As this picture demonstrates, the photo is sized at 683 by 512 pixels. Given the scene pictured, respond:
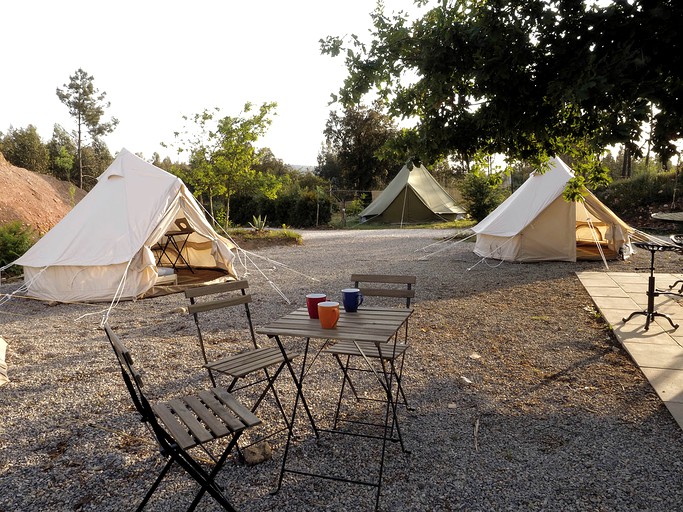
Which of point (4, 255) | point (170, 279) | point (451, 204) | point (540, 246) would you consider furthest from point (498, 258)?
point (451, 204)

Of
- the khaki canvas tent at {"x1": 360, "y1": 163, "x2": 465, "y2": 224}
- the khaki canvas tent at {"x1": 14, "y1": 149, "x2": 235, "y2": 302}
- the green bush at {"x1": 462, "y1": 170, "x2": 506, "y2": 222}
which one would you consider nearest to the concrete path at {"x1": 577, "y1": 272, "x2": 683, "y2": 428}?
the khaki canvas tent at {"x1": 14, "y1": 149, "x2": 235, "y2": 302}

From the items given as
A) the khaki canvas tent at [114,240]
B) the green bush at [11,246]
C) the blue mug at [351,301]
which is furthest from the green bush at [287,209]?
the blue mug at [351,301]

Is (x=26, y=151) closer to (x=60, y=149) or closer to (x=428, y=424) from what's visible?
(x=60, y=149)

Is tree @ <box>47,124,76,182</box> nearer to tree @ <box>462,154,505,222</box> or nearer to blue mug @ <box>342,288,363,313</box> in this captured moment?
tree @ <box>462,154,505,222</box>

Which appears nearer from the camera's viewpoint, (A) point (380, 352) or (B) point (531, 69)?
(A) point (380, 352)

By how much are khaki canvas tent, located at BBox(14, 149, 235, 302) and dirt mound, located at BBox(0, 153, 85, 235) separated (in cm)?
905

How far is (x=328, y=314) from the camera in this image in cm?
272

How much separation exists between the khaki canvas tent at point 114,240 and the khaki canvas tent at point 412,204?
1547 cm

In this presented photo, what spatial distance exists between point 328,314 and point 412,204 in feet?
68.0

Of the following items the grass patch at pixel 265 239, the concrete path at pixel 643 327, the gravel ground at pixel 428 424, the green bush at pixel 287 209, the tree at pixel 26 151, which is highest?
the tree at pixel 26 151

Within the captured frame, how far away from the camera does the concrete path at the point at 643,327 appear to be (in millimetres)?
3832

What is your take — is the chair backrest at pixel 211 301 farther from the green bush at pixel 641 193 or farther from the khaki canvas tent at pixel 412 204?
the khaki canvas tent at pixel 412 204

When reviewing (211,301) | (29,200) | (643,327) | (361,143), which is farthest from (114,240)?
(361,143)

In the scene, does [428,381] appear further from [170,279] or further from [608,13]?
[170,279]
